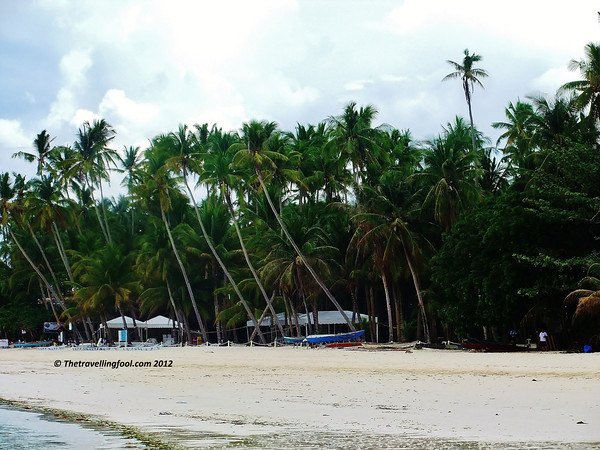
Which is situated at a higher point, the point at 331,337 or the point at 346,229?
the point at 346,229

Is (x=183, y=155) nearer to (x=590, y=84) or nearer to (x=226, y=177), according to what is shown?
(x=226, y=177)

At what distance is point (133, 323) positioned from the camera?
160 ft

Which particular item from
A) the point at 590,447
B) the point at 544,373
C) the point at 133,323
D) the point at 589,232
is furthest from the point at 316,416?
the point at 133,323

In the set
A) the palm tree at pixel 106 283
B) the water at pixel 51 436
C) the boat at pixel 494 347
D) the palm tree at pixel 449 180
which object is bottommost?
the water at pixel 51 436

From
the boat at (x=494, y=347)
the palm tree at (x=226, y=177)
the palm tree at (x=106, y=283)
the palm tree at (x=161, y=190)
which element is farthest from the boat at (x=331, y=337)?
the palm tree at (x=106, y=283)

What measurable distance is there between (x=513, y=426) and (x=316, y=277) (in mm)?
28853

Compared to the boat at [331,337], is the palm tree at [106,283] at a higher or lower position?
higher

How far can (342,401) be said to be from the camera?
11945 mm

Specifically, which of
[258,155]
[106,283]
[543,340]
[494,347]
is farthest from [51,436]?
[106,283]

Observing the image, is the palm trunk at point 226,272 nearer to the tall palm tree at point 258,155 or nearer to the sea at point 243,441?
the tall palm tree at point 258,155

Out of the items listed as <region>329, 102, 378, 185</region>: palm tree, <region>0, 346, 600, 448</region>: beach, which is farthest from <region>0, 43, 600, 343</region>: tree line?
<region>0, 346, 600, 448</region>: beach

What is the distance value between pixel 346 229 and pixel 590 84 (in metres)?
15.1

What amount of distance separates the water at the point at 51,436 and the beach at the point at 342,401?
1.79 feet

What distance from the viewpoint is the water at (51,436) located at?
26.0 feet
